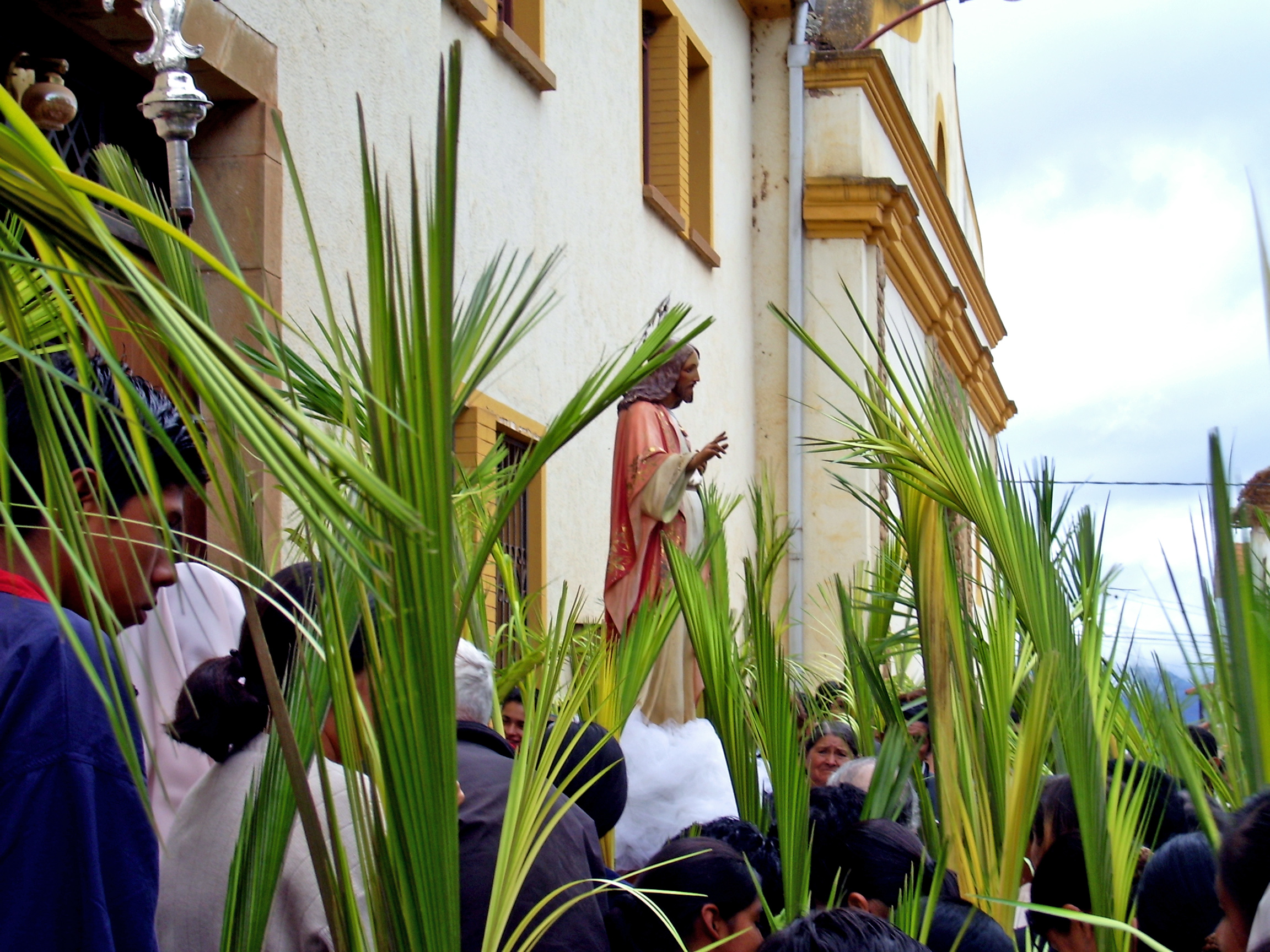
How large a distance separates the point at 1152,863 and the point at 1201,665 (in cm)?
89

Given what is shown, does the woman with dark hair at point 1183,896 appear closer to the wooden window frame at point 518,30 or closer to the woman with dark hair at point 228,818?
the woman with dark hair at point 228,818

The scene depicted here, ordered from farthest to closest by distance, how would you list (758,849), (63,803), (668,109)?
(668,109), (758,849), (63,803)

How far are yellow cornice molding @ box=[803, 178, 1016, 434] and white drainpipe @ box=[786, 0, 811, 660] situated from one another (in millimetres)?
177

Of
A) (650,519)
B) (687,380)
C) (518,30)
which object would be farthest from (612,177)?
(650,519)

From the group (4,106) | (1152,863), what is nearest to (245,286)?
(4,106)

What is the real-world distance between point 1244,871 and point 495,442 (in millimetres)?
5672

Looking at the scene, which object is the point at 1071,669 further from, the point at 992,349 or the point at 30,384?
the point at 992,349

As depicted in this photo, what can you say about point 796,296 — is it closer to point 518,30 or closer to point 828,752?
point 518,30

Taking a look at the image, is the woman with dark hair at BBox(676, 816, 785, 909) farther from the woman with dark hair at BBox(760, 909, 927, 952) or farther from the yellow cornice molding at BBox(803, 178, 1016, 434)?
the yellow cornice molding at BBox(803, 178, 1016, 434)

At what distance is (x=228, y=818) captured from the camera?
2.15 metres

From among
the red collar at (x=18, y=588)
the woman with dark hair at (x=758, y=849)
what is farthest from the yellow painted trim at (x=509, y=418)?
the red collar at (x=18, y=588)

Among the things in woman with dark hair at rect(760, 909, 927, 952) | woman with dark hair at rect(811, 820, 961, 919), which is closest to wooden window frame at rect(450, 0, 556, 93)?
woman with dark hair at rect(811, 820, 961, 919)

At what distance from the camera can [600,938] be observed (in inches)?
100

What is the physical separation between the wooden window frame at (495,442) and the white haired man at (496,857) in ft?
14.1
